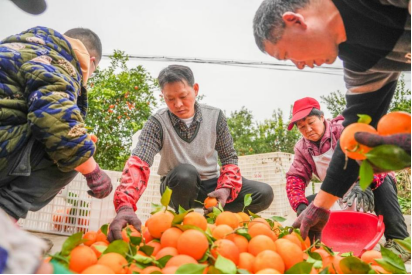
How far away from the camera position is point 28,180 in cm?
126

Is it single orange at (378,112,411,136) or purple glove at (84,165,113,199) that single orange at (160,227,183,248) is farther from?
single orange at (378,112,411,136)

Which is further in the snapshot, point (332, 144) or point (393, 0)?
point (332, 144)

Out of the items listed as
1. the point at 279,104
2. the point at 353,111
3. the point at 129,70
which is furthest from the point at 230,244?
the point at 279,104

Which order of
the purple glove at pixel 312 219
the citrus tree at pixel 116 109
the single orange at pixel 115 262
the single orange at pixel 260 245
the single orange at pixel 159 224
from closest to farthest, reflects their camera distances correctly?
the single orange at pixel 115 262 → the single orange at pixel 260 245 → the single orange at pixel 159 224 → the purple glove at pixel 312 219 → the citrus tree at pixel 116 109

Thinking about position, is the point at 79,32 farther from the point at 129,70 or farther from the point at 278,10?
the point at 129,70

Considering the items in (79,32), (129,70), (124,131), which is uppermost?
(129,70)

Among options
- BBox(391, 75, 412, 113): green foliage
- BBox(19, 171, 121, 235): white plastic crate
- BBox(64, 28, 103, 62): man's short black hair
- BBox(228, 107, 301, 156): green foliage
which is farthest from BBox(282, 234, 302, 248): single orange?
BBox(228, 107, 301, 156): green foliage

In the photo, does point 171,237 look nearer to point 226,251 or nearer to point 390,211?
point 226,251

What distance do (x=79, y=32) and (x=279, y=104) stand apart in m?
7.95

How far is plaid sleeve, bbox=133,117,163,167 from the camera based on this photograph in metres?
1.74

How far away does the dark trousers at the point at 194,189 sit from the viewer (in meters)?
1.88

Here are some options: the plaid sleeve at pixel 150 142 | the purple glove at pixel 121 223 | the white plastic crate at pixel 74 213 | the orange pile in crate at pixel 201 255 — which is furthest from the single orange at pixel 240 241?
the white plastic crate at pixel 74 213

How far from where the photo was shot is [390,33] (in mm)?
828

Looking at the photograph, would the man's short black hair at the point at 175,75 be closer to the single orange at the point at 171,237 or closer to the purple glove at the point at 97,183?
the purple glove at the point at 97,183
